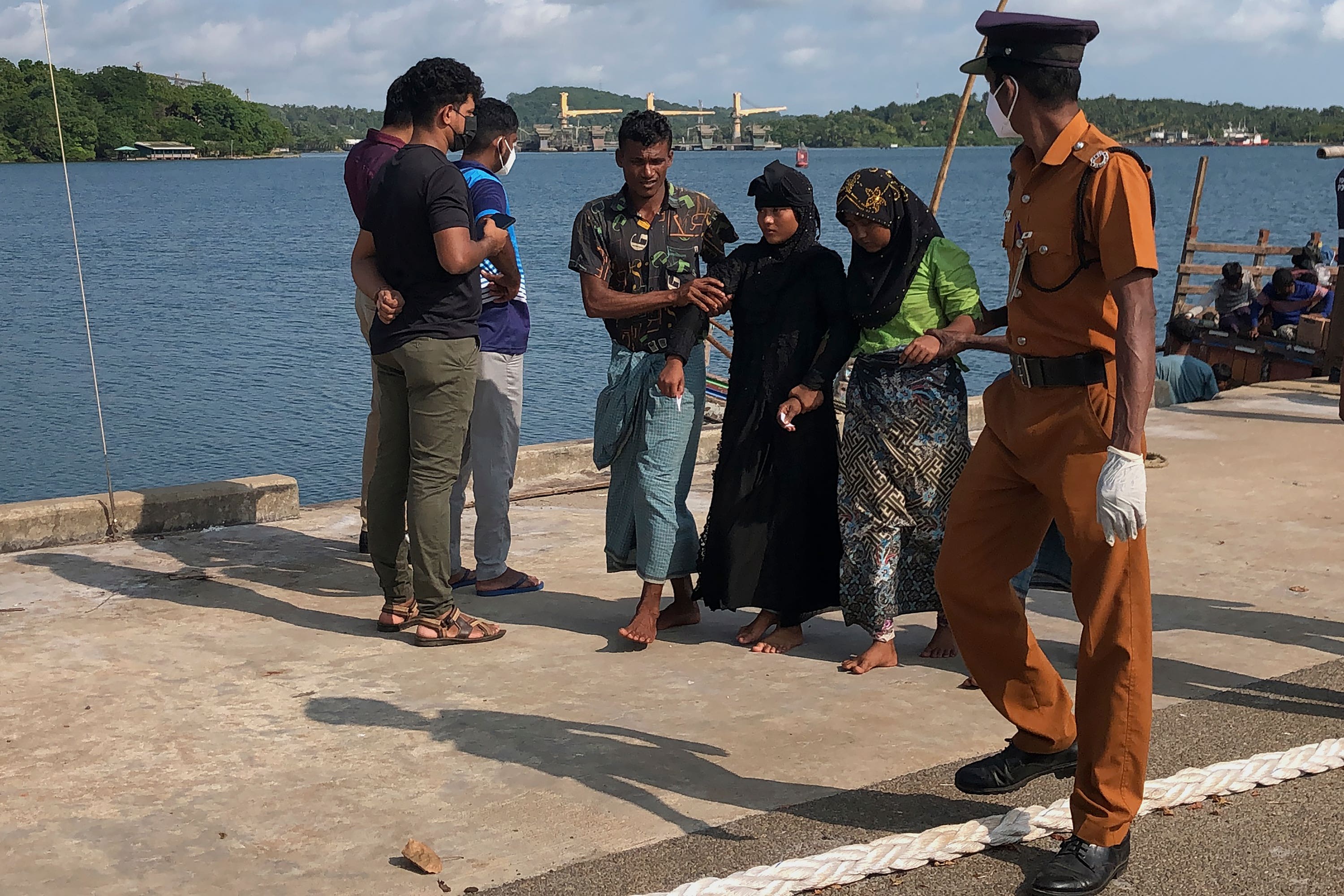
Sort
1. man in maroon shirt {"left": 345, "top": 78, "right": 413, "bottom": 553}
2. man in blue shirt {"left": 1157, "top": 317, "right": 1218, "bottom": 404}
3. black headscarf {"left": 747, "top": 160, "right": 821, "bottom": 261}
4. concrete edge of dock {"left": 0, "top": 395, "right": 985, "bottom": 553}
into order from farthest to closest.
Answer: man in blue shirt {"left": 1157, "top": 317, "right": 1218, "bottom": 404}, concrete edge of dock {"left": 0, "top": 395, "right": 985, "bottom": 553}, man in maroon shirt {"left": 345, "top": 78, "right": 413, "bottom": 553}, black headscarf {"left": 747, "top": 160, "right": 821, "bottom": 261}

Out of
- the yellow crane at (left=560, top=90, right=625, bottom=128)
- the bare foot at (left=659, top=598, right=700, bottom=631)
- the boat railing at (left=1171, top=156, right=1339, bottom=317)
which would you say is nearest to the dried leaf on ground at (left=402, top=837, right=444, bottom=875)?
the bare foot at (left=659, top=598, right=700, bottom=631)

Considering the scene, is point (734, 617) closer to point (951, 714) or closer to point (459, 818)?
point (951, 714)

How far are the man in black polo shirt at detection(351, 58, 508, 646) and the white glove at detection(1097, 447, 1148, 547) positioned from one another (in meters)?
2.75

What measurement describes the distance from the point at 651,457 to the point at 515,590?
114 cm

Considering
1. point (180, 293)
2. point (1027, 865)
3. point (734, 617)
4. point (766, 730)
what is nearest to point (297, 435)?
point (734, 617)

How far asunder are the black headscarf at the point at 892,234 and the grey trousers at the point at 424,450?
156 cm

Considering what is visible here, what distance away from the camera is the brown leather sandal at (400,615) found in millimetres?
5738

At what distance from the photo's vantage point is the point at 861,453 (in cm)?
525

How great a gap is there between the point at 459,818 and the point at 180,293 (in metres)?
33.6

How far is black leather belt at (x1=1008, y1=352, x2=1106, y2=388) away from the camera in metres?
3.58

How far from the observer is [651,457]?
18.3 feet

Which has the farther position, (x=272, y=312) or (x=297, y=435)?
(x=272, y=312)

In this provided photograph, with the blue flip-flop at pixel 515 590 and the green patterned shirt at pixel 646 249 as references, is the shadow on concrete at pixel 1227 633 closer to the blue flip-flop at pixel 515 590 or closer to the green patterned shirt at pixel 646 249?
the green patterned shirt at pixel 646 249

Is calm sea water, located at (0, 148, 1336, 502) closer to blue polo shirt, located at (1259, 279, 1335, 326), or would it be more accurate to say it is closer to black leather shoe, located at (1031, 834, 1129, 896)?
blue polo shirt, located at (1259, 279, 1335, 326)
